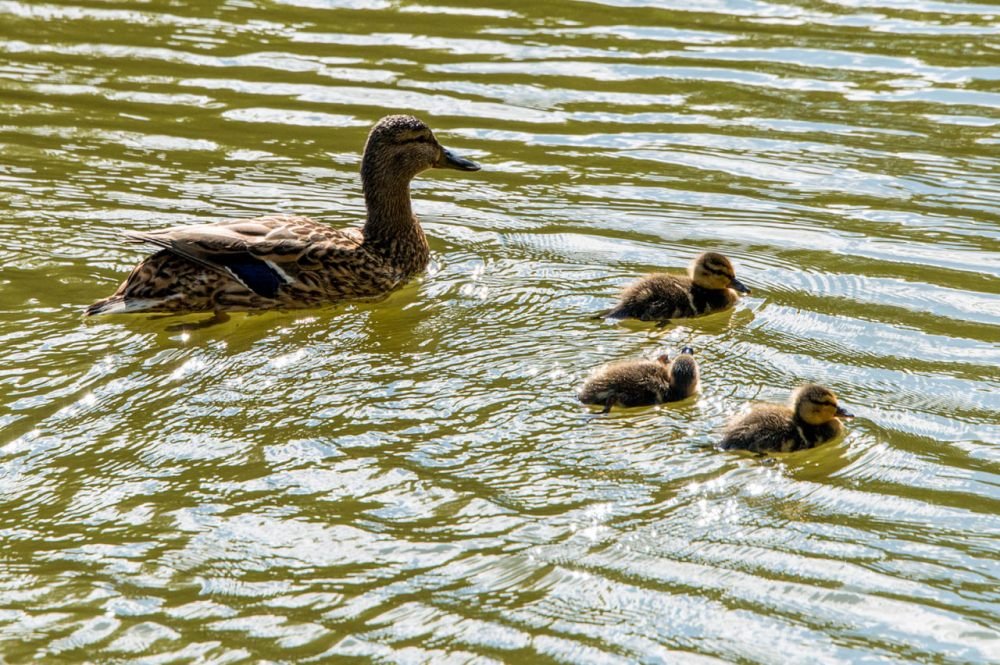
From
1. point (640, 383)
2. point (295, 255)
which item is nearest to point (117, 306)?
point (295, 255)

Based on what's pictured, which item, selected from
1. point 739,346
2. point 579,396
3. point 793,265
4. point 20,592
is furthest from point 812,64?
point 20,592

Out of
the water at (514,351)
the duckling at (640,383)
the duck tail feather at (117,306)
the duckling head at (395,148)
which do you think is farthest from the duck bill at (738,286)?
the duck tail feather at (117,306)

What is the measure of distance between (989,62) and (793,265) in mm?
4102

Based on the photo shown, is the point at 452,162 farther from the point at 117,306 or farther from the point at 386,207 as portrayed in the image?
the point at 117,306

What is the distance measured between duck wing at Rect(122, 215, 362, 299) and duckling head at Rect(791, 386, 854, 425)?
2.90m

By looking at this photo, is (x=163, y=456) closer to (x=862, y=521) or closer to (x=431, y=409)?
(x=431, y=409)

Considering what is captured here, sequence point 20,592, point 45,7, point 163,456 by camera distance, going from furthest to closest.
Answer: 1. point 45,7
2. point 163,456
3. point 20,592

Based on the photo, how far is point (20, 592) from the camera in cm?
399

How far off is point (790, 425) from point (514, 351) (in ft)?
4.65

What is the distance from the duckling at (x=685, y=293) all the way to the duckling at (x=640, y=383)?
71 cm

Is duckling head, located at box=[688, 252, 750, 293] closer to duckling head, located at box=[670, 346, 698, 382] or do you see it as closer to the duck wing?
duckling head, located at box=[670, 346, 698, 382]

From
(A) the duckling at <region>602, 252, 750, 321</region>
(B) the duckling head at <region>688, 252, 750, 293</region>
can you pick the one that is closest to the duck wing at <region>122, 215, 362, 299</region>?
(A) the duckling at <region>602, 252, 750, 321</region>

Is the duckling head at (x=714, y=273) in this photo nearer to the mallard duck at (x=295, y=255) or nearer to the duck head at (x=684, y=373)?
the duck head at (x=684, y=373)

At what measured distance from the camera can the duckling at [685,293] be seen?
240 inches
